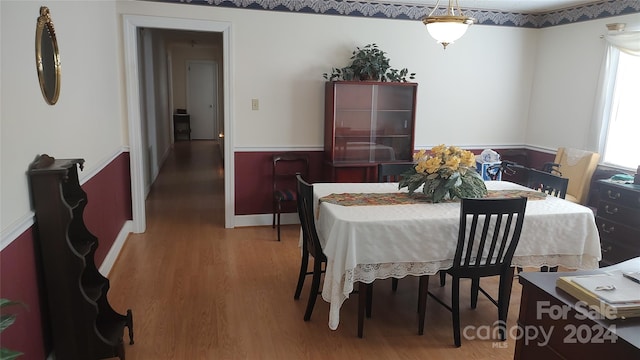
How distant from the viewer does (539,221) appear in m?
2.72

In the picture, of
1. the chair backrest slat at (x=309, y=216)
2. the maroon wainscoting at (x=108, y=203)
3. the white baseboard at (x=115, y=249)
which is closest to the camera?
the chair backrest slat at (x=309, y=216)

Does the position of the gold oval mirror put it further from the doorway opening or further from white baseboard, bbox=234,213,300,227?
white baseboard, bbox=234,213,300,227

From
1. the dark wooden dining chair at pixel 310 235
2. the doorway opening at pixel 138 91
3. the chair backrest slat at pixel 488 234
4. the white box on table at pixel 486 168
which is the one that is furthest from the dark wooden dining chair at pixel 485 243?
the doorway opening at pixel 138 91


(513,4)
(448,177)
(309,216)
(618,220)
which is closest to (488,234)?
(448,177)

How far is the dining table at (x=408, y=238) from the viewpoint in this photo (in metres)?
2.48

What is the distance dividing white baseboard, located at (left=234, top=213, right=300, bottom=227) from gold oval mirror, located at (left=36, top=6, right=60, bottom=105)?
8.84 ft

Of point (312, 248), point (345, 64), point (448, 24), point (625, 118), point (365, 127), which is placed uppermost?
point (448, 24)

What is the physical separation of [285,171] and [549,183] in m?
2.59

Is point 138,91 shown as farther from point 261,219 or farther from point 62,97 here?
point 62,97

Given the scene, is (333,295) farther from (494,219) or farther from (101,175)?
(101,175)

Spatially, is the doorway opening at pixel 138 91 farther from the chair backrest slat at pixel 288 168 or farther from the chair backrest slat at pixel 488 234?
the chair backrest slat at pixel 488 234

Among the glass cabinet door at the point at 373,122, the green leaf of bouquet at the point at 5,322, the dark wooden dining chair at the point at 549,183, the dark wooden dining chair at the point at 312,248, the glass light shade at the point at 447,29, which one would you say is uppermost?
the glass light shade at the point at 447,29

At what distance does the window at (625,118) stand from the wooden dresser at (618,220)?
23.4 inches

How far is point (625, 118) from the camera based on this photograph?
4383 mm
